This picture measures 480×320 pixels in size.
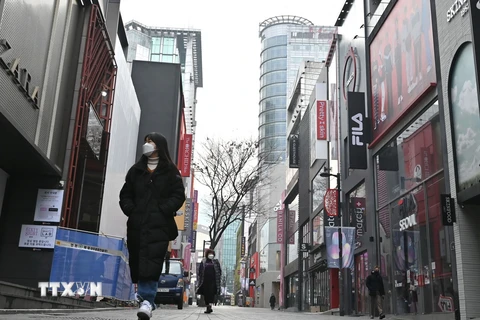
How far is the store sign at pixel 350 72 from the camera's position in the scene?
72.0ft

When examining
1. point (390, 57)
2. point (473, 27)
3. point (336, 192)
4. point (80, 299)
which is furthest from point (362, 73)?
point (80, 299)

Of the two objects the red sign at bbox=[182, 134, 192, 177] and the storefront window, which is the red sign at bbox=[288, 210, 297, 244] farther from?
the storefront window

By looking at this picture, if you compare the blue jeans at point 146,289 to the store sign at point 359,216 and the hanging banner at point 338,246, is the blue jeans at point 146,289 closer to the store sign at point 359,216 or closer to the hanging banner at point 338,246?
the hanging banner at point 338,246

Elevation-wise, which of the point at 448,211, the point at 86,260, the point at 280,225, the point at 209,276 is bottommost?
the point at 209,276

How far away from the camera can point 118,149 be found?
912 inches

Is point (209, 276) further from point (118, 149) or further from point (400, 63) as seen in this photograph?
point (118, 149)

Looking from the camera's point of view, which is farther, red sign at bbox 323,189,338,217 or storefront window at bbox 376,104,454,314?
red sign at bbox 323,189,338,217

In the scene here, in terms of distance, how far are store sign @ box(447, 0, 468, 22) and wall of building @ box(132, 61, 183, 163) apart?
22.6 metres

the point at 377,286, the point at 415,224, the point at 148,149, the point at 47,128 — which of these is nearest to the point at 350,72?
the point at 415,224

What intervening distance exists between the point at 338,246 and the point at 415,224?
5423 millimetres

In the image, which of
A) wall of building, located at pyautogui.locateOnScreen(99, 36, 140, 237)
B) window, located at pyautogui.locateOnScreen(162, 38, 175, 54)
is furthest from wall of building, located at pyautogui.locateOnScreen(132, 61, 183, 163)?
window, located at pyautogui.locateOnScreen(162, 38, 175, 54)

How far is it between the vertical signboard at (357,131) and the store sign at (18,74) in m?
11.8

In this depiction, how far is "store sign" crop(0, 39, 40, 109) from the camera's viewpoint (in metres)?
10.1

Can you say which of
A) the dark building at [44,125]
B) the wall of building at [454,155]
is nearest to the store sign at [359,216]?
the wall of building at [454,155]
